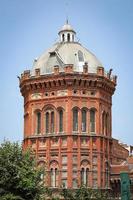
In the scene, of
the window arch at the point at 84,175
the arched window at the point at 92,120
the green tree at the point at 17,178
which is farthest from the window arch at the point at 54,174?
the green tree at the point at 17,178

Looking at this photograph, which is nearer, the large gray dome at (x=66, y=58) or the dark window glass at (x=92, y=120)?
the dark window glass at (x=92, y=120)

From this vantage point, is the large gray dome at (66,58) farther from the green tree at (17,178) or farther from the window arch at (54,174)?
the green tree at (17,178)

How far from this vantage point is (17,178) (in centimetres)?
4044

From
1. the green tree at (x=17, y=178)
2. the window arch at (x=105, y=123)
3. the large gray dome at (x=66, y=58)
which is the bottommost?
the green tree at (x=17, y=178)

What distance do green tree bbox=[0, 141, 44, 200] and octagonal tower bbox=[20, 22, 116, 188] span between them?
1429 centimetres

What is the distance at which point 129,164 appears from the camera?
59469 millimetres

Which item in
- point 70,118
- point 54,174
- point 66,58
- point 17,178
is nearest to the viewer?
point 17,178

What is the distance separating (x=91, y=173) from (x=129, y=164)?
545cm

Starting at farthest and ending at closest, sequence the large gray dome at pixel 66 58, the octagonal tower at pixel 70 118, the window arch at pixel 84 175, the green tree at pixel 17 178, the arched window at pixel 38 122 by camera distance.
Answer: the large gray dome at pixel 66 58 → the arched window at pixel 38 122 → the octagonal tower at pixel 70 118 → the window arch at pixel 84 175 → the green tree at pixel 17 178

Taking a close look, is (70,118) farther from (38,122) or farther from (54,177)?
(54,177)

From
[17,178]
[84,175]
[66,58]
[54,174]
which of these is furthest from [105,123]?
[17,178]

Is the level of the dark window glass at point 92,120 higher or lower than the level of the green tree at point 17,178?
higher

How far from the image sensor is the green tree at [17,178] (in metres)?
40.2

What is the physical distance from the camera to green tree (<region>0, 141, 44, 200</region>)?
4022cm
